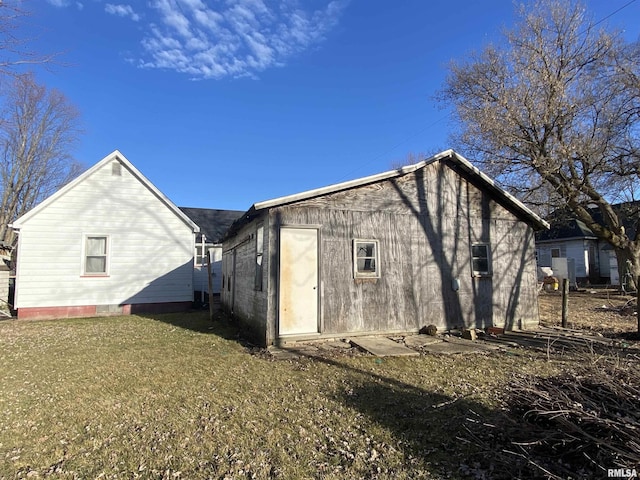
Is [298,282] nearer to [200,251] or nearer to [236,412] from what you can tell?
[236,412]

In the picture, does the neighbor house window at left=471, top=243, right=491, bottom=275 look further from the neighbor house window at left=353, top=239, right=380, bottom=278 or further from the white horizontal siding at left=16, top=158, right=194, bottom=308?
the white horizontal siding at left=16, top=158, right=194, bottom=308

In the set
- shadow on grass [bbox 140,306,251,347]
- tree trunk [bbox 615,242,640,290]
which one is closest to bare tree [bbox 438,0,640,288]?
tree trunk [bbox 615,242,640,290]

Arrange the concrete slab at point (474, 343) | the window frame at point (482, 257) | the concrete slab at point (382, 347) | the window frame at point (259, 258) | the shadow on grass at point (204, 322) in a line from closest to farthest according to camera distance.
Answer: the concrete slab at point (382, 347) < the concrete slab at point (474, 343) < the window frame at point (259, 258) < the shadow on grass at point (204, 322) < the window frame at point (482, 257)

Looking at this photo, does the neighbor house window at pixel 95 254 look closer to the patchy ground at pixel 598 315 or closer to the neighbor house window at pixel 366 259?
the neighbor house window at pixel 366 259

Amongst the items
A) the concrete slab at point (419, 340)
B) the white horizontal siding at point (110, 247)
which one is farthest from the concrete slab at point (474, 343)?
the white horizontal siding at point (110, 247)

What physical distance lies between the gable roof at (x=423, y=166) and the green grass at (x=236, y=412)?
3.30m

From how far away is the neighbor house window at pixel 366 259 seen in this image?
8961 millimetres

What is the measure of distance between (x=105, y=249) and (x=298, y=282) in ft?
32.1

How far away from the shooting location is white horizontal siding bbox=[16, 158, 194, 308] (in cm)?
1327

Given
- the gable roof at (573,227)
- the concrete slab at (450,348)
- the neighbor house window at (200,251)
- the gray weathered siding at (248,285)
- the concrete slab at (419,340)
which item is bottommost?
the concrete slab at (450,348)

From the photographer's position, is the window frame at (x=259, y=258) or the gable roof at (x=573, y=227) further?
the gable roof at (x=573, y=227)

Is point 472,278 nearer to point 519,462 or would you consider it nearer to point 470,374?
point 470,374

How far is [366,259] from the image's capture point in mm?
9125

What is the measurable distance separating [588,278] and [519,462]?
29.0 meters
